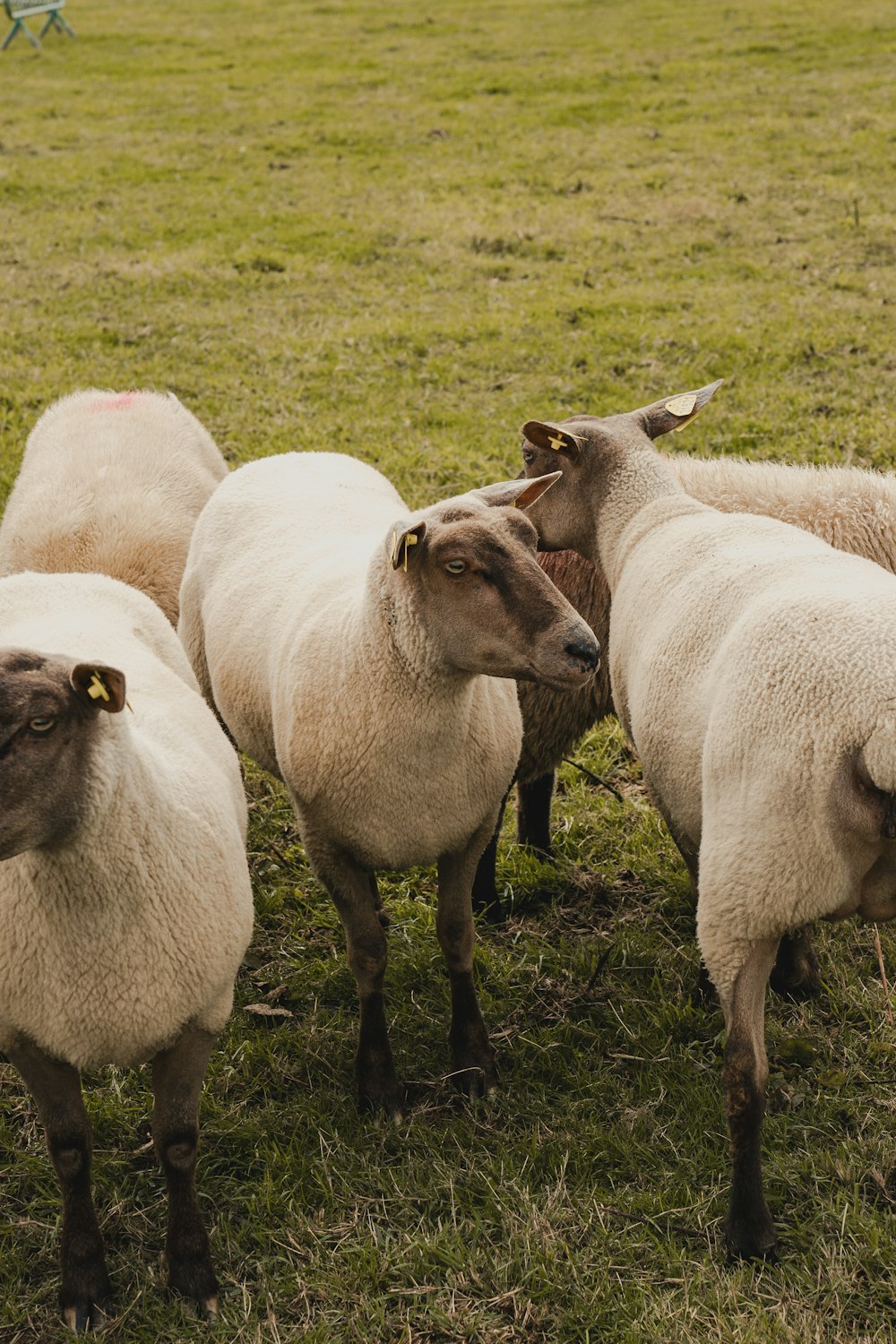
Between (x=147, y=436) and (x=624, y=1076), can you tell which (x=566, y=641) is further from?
(x=147, y=436)

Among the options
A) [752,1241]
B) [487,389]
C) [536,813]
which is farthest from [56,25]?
[752,1241]

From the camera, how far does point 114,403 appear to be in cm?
602

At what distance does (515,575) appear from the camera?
3.18 meters

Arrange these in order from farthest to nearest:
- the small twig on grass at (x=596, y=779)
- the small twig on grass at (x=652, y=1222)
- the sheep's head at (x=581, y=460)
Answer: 1. the small twig on grass at (x=596, y=779)
2. the sheep's head at (x=581, y=460)
3. the small twig on grass at (x=652, y=1222)

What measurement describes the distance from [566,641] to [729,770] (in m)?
0.53

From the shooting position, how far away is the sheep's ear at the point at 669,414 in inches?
174

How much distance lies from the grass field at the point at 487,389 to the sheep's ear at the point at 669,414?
148 centimetres

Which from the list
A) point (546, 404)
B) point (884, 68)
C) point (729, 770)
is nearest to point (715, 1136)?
point (729, 770)

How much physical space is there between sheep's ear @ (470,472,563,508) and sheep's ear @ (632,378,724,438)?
93 cm

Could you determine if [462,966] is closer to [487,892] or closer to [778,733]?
[487,892]

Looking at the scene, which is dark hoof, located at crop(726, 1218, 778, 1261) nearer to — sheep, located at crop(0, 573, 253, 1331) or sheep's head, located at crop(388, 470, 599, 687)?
sheep, located at crop(0, 573, 253, 1331)

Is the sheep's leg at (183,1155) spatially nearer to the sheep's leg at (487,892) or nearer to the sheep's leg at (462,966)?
the sheep's leg at (462,966)

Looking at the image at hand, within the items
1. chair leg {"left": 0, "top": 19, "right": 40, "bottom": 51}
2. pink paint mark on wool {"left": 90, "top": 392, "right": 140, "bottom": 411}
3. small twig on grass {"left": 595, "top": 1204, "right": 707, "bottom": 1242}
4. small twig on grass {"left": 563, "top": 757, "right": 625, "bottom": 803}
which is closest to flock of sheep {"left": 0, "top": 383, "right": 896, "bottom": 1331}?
small twig on grass {"left": 595, "top": 1204, "right": 707, "bottom": 1242}

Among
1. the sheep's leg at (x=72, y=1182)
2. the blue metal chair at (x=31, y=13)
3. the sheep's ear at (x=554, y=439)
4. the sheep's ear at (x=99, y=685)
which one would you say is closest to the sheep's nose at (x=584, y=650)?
the sheep's ear at (x=99, y=685)
